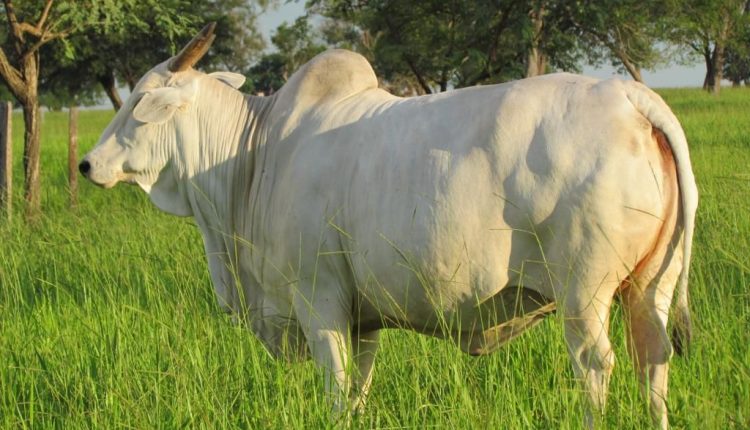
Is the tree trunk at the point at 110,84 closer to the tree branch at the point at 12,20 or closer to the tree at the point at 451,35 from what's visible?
the tree at the point at 451,35

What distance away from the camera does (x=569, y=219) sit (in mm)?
2977

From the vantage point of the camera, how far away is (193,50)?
4219 mm

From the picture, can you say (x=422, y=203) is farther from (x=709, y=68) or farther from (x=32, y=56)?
(x=709, y=68)

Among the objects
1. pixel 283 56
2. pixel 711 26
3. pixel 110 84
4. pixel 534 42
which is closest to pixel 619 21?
pixel 534 42

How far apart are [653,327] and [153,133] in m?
2.24

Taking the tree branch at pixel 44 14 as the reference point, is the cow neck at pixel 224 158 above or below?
below

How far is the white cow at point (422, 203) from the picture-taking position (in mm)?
2986

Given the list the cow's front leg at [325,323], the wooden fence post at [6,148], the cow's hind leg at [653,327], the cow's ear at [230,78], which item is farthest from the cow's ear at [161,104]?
the wooden fence post at [6,148]

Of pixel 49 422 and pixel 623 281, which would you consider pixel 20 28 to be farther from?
pixel 623 281

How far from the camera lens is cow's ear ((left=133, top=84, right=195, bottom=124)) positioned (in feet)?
13.6

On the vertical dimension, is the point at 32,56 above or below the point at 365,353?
above

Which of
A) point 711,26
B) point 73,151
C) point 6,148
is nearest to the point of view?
point 6,148

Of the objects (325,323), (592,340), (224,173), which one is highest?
(224,173)

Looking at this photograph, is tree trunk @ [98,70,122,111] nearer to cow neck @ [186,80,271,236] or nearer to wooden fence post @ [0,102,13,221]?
wooden fence post @ [0,102,13,221]
